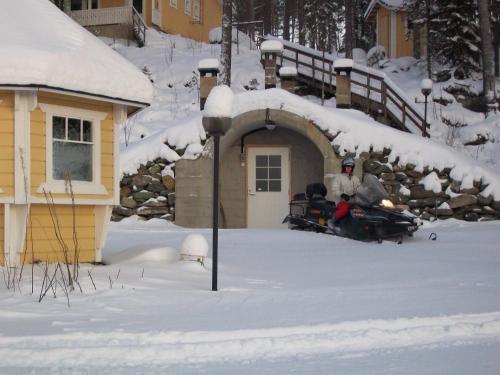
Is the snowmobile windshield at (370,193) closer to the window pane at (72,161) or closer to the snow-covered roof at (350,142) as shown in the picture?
the snow-covered roof at (350,142)

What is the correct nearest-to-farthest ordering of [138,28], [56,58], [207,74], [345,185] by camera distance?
[56,58] < [345,185] < [207,74] < [138,28]

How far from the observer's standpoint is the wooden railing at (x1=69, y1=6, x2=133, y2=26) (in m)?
28.3

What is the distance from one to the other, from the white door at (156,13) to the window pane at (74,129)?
23724 millimetres

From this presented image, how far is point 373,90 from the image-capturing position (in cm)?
1673

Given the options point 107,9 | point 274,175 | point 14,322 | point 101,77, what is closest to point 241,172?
point 274,175

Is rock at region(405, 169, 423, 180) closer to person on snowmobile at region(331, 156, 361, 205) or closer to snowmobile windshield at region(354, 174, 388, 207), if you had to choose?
person on snowmobile at region(331, 156, 361, 205)

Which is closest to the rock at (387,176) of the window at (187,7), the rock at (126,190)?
the rock at (126,190)

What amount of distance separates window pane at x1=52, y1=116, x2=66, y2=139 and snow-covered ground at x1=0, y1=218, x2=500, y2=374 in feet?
5.03

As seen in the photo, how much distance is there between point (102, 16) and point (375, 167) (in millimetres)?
19133

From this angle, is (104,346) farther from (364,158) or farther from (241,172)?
(241,172)

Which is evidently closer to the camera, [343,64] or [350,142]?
[350,142]

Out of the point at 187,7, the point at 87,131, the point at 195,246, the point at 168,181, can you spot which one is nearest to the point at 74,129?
the point at 87,131

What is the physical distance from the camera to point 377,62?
2772 cm

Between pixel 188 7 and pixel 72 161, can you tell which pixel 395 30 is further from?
pixel 72 161
